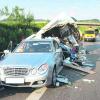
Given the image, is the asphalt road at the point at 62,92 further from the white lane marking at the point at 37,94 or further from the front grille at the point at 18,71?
the front grille at the point at 18,71

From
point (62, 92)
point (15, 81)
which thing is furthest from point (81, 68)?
point (15, 81)

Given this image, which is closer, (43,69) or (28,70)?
(28,70)

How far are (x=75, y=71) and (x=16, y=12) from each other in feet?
142

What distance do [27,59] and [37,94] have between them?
1313 mm

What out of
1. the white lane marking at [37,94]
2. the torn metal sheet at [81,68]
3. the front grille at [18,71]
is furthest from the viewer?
the torn metal sheet at [81,68]

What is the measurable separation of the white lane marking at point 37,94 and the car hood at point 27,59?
0.84 m

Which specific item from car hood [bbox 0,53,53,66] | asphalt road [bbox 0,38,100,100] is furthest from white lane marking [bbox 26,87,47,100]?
car hood [bbox 0,53,53,66]

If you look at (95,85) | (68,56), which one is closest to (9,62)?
(95,85)

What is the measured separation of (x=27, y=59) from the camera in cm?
1062

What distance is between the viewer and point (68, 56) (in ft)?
62.7

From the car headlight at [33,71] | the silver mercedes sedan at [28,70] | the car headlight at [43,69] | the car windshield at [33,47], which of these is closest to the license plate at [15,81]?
the silver mercedes sedan at [28,70]

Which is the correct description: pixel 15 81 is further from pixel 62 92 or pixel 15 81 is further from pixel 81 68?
pixel 81 68

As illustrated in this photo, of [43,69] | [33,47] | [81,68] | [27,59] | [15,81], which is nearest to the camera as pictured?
[15,81]

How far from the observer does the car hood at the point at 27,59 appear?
1024 cm
